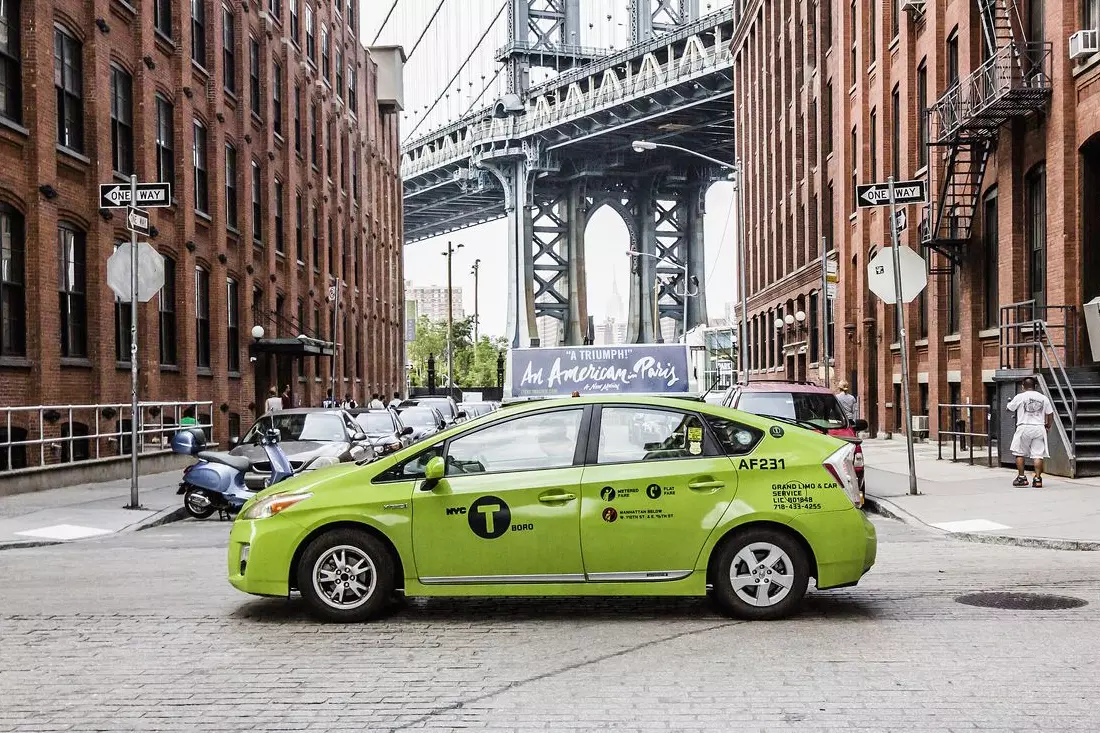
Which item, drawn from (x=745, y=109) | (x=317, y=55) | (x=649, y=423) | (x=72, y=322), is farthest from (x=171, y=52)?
(x=745, y=109)

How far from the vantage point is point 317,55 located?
1780 inches

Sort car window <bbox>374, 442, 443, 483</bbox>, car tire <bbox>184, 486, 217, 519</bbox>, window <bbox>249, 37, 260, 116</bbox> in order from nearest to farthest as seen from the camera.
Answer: car window <bbox>374, 442, 443, 483</bbox>
car tire <bbox>184, 486, 217, 519</bbox>
window <bbox>249, 37, 260, 116</bbox>

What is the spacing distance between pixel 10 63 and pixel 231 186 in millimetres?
12957

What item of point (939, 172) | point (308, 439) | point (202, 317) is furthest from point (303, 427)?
point (939, 172)

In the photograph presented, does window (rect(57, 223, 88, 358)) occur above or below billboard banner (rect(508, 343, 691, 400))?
above

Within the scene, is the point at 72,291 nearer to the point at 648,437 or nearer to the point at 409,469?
the point at 409,469

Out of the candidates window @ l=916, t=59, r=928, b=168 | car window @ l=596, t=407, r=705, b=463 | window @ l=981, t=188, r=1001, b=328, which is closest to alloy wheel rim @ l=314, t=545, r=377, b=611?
car window @ l=596, t=407, r=705, b=463

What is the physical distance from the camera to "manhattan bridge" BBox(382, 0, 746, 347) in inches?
3036

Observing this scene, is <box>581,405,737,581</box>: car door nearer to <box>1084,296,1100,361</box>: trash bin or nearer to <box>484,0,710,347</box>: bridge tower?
<box>1084,296,1100,361</box>: trash bin

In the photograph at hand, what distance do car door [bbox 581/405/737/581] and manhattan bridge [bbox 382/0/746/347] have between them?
218ft

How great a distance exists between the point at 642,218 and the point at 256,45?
72.9 metres

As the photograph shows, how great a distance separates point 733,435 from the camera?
8.01 m

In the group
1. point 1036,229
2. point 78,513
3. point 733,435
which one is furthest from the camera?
point 1036,229

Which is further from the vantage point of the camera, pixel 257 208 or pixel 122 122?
pixel 257 208
